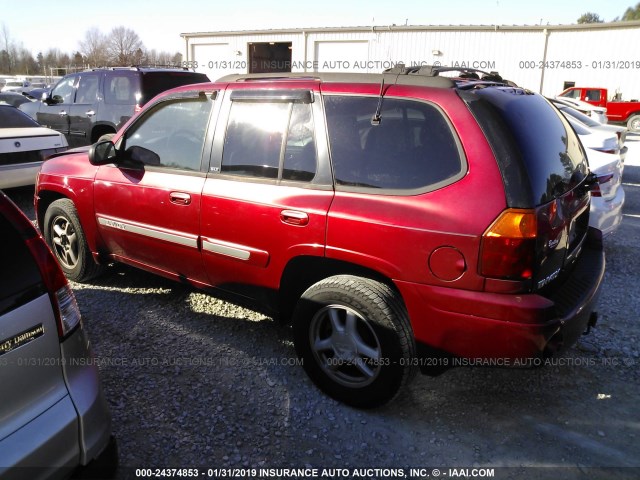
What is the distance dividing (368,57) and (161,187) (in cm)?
2485

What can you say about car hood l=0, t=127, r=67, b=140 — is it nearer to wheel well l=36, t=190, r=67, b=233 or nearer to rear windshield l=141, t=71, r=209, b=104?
rear windshield l=141, t=71, r=209, b=104

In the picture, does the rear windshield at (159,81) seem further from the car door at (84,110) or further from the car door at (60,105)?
the car door at (60,105)

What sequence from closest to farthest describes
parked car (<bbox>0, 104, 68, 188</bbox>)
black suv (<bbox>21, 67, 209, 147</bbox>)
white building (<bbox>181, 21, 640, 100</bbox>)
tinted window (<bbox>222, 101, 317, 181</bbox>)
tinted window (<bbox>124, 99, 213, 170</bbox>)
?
tinted window (<bbox>222, 101, 317, 181</bbox>) < tinted window (<bbox>124, 99, 213, 170</bbox>) < parked car (<bbox>0, 104, 68, 188</bbox>) < black suv (<bbox>21, 67, 209, 147</bbox>) < white building (<bbox>181, 21, 640, 100</bbox>)

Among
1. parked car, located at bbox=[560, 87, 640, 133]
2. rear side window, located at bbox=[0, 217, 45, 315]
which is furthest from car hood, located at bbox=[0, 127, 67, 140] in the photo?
parked car, located at bbox=[560, 87, 640, 133]

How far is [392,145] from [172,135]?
1789mm

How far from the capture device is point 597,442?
2.64 m

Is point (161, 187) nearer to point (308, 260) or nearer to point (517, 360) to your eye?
point (308, 260)

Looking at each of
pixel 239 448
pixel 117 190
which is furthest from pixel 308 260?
pixel 117 190

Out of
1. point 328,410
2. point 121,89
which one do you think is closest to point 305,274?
point 328,410

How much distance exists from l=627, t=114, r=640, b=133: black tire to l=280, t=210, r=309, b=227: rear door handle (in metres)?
23.4

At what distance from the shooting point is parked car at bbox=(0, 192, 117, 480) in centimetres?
162

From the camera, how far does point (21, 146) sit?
Answer: 6816 mm

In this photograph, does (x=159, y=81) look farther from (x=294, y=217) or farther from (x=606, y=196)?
(x=606, y=196)

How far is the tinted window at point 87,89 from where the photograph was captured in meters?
8.93
